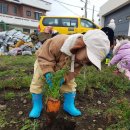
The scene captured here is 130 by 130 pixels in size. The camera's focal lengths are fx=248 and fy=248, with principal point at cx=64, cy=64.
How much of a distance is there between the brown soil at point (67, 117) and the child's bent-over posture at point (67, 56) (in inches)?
4.4

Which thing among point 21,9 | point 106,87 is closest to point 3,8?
point 21,9

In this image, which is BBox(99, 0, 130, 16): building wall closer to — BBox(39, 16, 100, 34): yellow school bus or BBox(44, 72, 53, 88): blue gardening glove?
BBox(39, 16, 100, 34): yellow school bus

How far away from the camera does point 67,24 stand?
14.1 metres

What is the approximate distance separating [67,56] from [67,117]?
2.73ft

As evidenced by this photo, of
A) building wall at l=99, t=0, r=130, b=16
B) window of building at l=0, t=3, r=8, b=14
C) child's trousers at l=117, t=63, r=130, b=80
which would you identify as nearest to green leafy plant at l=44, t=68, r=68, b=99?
child's trousers at l=117, t=63, r=130, b=80

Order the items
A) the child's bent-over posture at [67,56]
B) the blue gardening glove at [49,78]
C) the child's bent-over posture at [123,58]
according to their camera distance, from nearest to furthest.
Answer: the child's bent-over posture at [67,56] < the blue gardening glove at [49,78] < the child's bent-over posture at [123,58]

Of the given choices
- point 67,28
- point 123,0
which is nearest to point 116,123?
point 67,28

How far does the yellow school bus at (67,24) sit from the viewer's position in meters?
13.8

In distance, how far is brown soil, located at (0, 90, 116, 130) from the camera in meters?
2.66

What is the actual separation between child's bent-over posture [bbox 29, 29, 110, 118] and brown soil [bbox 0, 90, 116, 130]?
11 centimetres

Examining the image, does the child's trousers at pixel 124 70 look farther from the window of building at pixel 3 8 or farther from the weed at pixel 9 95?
the window of building at pixel 3 8

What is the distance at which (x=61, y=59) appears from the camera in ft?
8.52

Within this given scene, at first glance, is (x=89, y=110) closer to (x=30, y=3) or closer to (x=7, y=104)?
(x=7, y=104)

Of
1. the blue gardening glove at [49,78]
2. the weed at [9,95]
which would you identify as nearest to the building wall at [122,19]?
the weed at [9,95]
